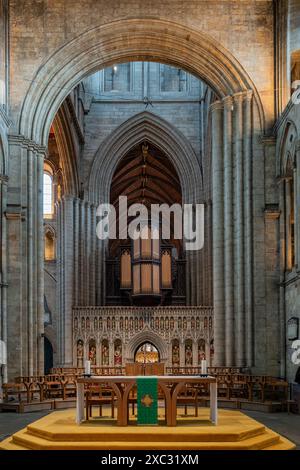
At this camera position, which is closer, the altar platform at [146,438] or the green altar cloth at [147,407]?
the altar platform at [146,438]

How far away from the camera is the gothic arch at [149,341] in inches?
1202

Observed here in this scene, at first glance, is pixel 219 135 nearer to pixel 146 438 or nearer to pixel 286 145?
pixel 286 145

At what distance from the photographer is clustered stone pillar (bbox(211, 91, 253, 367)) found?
23516mm

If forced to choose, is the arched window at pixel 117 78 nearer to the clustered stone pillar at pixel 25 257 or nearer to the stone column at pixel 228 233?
the stone column at pixel 228 233

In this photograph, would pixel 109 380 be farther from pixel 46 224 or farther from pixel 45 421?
pixel 46 224

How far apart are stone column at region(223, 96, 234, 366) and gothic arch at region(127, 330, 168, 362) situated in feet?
22.9

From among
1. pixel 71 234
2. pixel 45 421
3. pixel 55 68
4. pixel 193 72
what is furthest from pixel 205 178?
pixel 45 421

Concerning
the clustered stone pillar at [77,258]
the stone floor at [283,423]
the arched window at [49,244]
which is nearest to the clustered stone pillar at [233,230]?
the stone floor at [283,423]

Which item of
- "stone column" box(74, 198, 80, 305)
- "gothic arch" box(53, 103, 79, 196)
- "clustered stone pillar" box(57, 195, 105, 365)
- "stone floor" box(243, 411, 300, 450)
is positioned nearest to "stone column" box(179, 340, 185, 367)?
"clustered stone pillar" box(57, 195, 105, 365)

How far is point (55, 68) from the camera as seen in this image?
79.6 feet

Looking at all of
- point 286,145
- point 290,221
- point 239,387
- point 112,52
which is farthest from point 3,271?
point 286,145

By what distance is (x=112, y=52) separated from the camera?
2542 cm

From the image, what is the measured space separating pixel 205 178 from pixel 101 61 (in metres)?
11.6

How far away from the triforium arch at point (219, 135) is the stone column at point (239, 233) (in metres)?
0.03
